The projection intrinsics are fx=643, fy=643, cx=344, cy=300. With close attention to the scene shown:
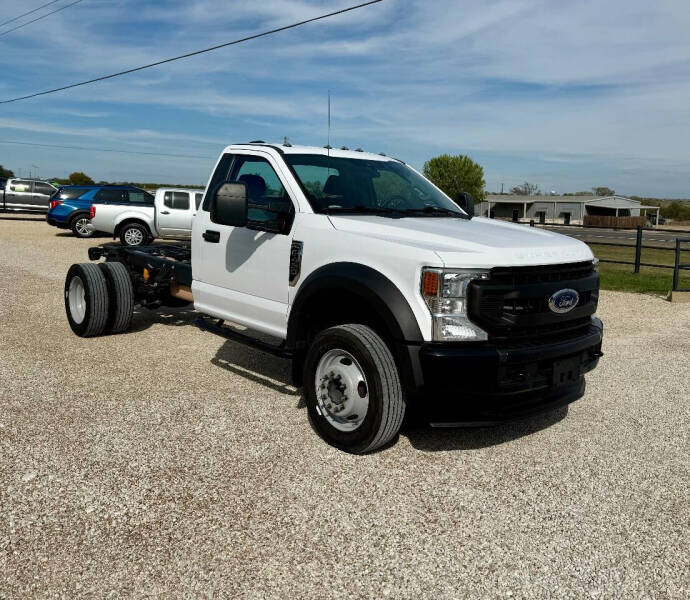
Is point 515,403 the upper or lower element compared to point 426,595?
upper

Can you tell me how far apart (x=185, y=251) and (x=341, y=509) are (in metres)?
5.02

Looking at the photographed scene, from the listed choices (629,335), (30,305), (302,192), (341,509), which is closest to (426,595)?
(341,509)

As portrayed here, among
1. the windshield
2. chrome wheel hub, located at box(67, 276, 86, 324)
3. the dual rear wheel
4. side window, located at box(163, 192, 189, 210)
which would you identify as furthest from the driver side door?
side window, located at box(163, 192, 189, 210)

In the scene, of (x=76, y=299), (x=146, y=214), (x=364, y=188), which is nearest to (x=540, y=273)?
(x=364, y=188)

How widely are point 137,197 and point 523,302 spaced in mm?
18224

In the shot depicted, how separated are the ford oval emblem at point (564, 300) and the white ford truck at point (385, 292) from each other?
12mm

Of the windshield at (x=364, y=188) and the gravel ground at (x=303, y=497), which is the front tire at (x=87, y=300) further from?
the windshield at (x=364, y=188)

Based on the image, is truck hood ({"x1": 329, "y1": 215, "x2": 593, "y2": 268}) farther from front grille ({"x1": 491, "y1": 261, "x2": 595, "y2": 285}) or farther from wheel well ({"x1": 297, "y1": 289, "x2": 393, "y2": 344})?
wheel well ({"x1": 297, "y1": 289, "x2": 393, "y2": 344})

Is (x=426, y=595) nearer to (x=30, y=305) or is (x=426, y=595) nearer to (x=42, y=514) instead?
(x=42, y=514)

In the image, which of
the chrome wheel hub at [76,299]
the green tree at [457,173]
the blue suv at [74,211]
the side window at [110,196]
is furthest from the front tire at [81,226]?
the green tree at [457,173]

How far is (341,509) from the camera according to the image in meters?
3.49

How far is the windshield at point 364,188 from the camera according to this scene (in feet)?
15.9

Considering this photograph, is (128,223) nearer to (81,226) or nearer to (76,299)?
(81,226)

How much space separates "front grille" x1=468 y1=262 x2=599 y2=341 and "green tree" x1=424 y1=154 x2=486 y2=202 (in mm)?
95073
